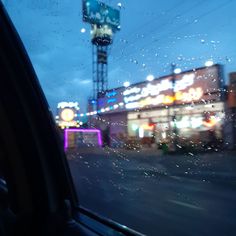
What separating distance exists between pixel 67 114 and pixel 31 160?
5.02ft

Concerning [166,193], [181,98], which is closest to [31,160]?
[166,193]

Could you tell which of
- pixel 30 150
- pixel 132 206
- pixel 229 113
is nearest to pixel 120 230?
pixel 30 150

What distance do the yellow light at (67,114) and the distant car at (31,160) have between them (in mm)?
1379

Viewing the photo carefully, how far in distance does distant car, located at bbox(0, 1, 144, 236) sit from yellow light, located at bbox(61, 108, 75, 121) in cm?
138

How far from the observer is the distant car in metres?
1.69

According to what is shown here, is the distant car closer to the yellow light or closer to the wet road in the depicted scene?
the wet road

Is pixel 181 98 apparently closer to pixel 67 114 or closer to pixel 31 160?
pixel 67 114

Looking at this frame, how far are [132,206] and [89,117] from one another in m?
1.53

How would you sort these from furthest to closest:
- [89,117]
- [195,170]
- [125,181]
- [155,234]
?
[125,181] → [195,170] → [89,117] → [155,234]

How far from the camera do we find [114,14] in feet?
10.2

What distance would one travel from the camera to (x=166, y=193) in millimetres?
6480

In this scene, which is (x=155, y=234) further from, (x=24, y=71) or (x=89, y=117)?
(x=24, y=71)

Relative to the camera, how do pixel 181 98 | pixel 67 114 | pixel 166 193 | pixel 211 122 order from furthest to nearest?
1. pixel 181 98
2. pixel 166 193
3. pixel 211 122
4. pixel 67 114

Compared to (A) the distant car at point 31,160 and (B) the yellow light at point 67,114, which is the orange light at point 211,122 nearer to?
(B) the yellow light at point 67,114
